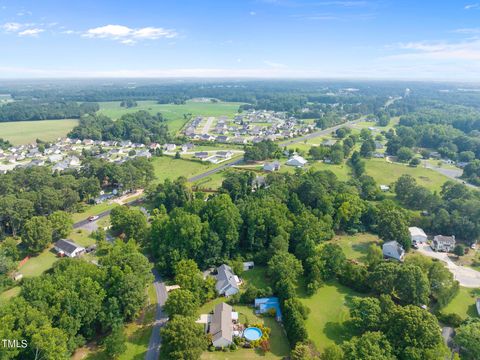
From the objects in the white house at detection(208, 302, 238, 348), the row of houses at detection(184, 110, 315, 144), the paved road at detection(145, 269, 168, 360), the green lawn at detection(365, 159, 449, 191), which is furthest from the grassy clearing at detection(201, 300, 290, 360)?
the row of houses at detection(184, 110, 315, 144)

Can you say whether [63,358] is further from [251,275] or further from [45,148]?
[45,148]

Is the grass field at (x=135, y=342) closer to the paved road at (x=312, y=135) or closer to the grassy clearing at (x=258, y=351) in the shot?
the grassy clearing at (x=258, y=351)

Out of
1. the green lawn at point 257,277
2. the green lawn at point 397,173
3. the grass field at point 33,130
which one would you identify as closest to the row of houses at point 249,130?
the green lawn at point 397,173

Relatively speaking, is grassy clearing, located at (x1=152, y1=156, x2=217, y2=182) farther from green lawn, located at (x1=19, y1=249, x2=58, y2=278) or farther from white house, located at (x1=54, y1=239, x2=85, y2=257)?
green lawn, located at (x1=19, y1=249, x2=58, y2=278)

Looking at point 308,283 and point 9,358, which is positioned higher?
point 9,358

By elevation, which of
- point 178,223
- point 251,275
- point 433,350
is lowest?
point 251,275

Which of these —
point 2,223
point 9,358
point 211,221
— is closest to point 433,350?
point 211,221

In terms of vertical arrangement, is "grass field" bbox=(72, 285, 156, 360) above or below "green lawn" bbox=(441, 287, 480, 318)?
above

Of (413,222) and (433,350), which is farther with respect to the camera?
(413,222)
